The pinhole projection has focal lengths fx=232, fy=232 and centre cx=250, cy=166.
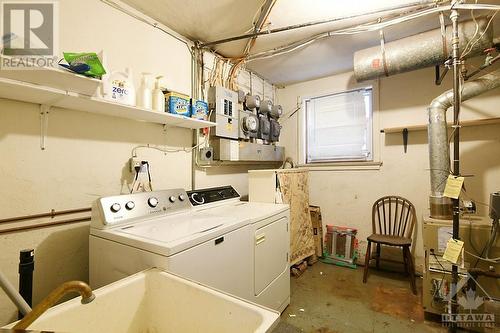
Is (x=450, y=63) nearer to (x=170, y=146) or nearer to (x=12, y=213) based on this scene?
(x=170, y=146)

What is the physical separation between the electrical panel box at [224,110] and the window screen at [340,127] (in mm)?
1318

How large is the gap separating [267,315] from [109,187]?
1.46 metres

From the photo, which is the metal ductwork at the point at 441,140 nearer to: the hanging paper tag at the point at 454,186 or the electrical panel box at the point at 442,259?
the electrical panel box at the point at 442,259

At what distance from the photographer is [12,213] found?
49.4 inches

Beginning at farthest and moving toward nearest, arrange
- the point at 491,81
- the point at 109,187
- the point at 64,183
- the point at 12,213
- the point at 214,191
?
the point at 214,191 → the point at 491,81 → the point at 109,187 → the point at 64,183 → the point at 12,213

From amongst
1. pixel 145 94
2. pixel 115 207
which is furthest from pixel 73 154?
pixel 145 94

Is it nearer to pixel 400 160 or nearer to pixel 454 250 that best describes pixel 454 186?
pixel 454 250

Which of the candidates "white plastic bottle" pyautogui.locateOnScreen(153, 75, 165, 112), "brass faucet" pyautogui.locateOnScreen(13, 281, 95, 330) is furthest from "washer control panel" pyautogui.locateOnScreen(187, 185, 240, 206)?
"brass faucet" pyautogui.locateOnScreen(13, 281, 95, 330)

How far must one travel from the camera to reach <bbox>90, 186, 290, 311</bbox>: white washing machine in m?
1.12

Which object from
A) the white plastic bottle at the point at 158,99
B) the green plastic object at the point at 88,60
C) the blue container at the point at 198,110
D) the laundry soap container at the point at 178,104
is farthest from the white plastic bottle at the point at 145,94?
the green plastic object at the point at 88,60

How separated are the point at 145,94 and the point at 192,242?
114 cm

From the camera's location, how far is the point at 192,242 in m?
1.13

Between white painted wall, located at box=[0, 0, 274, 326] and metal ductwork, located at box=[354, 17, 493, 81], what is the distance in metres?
1.96

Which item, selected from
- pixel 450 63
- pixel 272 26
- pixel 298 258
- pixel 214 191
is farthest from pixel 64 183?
pixel 450 63
